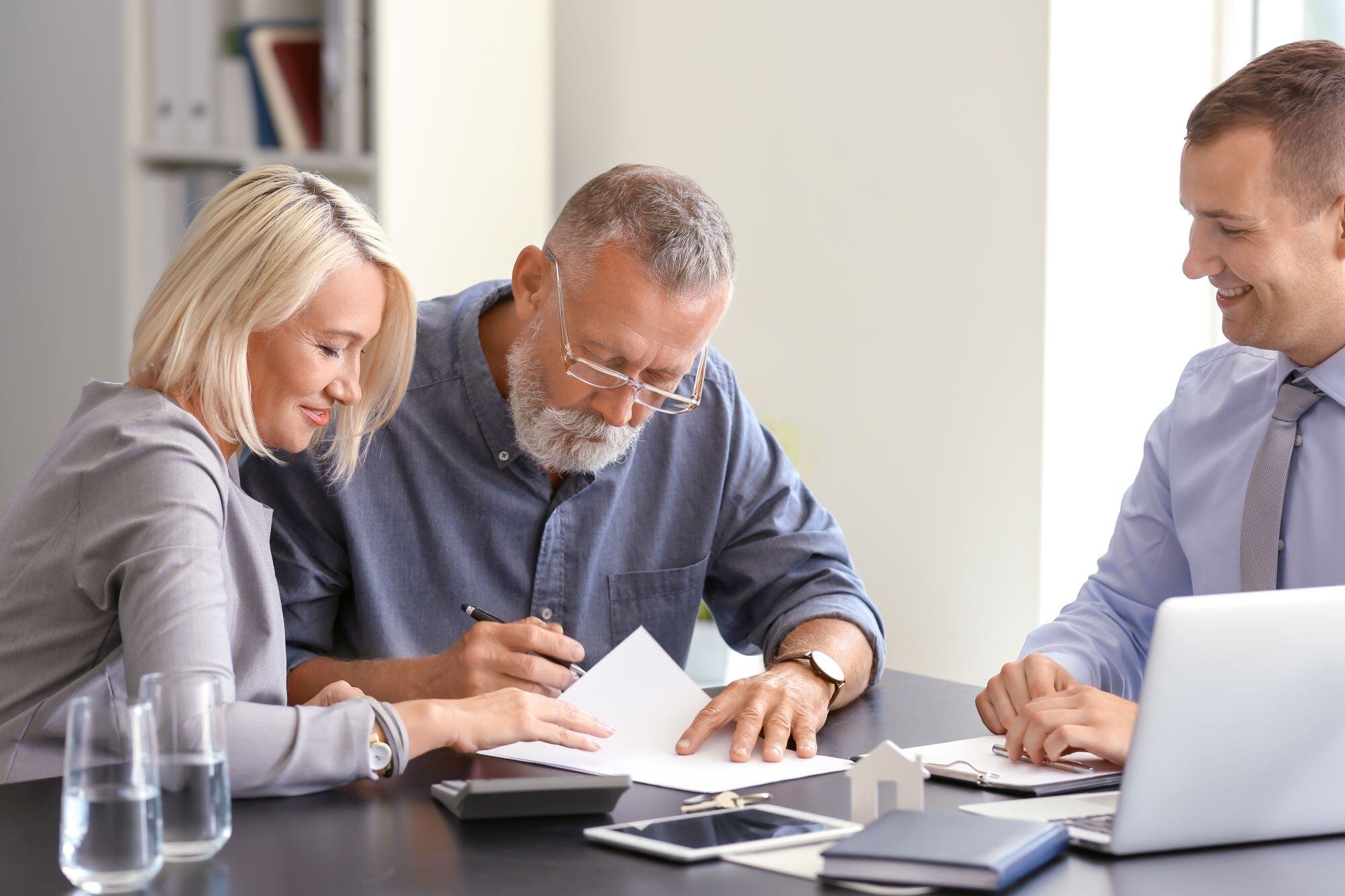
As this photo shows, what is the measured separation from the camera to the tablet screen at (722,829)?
1.20 metres

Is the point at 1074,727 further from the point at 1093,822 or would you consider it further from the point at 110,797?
the point at 110,797

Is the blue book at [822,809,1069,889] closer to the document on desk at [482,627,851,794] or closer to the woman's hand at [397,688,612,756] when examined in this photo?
the document on desk at [482,627,851,794]

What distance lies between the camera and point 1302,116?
5.98 ft

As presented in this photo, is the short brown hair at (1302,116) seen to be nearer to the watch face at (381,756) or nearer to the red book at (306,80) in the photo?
the watch face at (381,756)

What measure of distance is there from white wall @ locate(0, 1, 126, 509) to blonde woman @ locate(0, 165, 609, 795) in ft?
5.79

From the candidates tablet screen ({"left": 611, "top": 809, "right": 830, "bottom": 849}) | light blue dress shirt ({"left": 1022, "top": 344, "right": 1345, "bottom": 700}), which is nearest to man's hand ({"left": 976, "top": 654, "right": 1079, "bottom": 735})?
light blue dress shirt ({"left": 1022, "top": 344, "right": 1345, "bottom": 700})

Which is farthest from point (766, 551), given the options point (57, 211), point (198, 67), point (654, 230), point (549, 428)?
point (57, 211)

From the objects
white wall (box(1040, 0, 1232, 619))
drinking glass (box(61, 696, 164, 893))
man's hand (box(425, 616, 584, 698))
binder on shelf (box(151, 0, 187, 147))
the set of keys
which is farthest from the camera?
binder on shelf (box(151, 0, 187, 147))

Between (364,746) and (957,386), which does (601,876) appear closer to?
(364,746)

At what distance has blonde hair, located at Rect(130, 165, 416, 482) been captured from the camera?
5.28 ft

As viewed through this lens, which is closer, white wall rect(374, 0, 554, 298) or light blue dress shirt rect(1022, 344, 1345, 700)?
light blue dress shirt rect(1022, 344, 1345, 700)

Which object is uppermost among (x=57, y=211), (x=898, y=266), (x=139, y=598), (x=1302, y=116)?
(x=1302, y=116)

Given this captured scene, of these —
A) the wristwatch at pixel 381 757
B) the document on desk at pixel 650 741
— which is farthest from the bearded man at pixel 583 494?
the wristwatch at pixel 381 757

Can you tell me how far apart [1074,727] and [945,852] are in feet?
1.38
